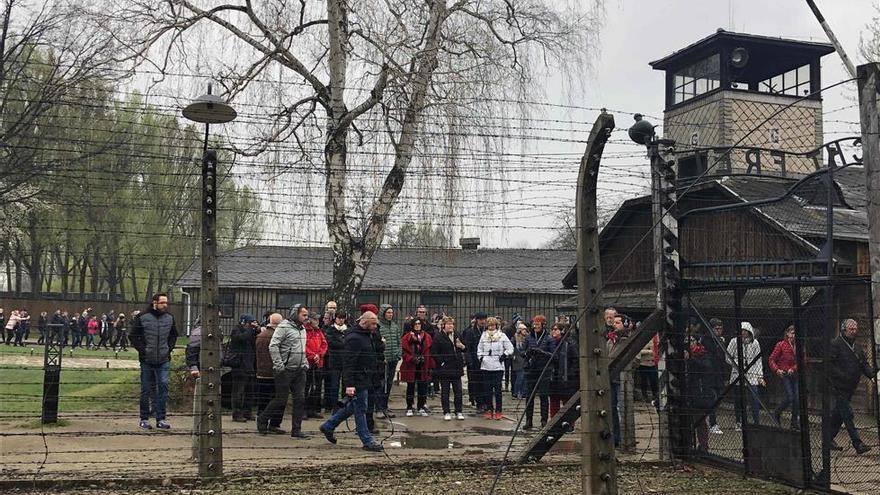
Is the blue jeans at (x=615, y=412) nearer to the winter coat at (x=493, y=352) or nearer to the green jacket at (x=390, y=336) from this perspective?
the winter coat at (x=493, y=352)

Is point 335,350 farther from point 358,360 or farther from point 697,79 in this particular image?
point 697,79

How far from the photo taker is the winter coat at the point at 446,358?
1271 centimetres

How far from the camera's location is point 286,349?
1053cm

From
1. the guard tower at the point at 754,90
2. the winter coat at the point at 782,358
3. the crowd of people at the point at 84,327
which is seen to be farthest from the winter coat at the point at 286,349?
the crowd of people at the point at 84,327

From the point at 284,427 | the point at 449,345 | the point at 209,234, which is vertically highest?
the point at 209,234

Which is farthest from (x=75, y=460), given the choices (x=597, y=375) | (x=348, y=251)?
(x=348, y=251)

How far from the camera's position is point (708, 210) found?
845cm

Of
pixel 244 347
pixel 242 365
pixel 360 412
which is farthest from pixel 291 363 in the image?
pixel 242 365

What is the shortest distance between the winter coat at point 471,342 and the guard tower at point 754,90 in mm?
11703

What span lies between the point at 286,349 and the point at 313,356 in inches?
31.6

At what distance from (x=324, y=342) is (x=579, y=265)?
7.05 metres

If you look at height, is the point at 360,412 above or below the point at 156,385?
below

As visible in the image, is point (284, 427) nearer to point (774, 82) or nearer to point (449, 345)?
point (449, 345)

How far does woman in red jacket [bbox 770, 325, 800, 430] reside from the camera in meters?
7.90
